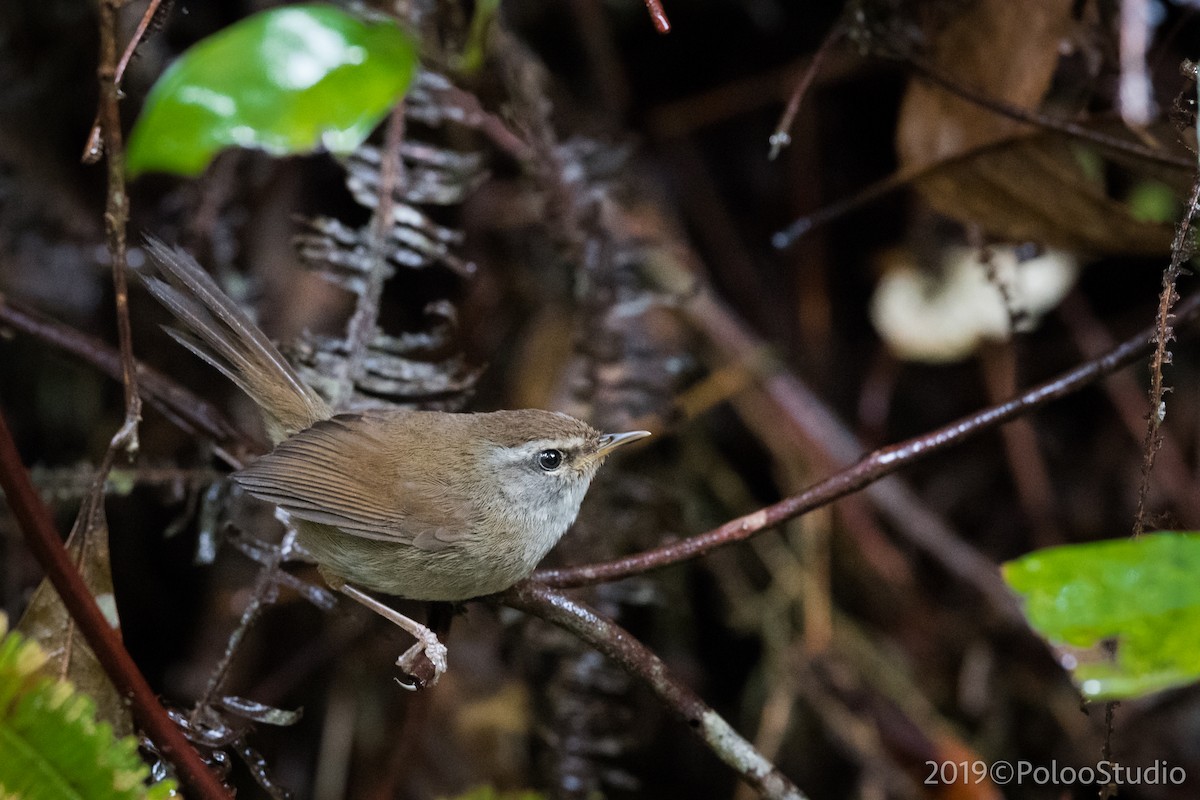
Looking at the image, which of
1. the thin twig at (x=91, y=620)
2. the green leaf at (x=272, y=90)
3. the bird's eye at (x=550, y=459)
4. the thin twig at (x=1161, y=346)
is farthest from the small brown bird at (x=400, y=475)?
the thin twig at (x=1161, y=346)

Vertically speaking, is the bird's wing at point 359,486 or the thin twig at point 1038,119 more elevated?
the thin twig at point 1038,119

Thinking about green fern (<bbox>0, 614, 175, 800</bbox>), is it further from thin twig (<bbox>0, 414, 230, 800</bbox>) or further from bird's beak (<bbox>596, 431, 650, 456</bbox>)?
bird's beak (<bbox>596, 431, 650, 456</bbox>)

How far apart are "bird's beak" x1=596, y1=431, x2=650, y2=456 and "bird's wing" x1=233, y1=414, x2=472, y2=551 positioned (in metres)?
0.43

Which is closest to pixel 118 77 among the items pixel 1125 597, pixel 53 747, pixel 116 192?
pixel 116 192

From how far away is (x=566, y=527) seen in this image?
3.01 meters

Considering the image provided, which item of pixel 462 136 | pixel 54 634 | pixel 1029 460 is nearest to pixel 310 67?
pixel 54 634

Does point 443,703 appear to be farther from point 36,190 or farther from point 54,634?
point 36,190

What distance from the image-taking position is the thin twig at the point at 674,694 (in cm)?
233

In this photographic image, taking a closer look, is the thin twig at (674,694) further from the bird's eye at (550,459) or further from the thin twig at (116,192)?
the thin twig at (116,192)

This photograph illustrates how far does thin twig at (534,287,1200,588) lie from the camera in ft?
7.95

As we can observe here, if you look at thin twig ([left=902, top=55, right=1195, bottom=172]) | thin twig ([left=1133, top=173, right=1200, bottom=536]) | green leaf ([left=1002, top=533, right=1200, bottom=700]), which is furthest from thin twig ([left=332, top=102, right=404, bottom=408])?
green leaf ([left=1002, top=533, right=1200, bottom=700])

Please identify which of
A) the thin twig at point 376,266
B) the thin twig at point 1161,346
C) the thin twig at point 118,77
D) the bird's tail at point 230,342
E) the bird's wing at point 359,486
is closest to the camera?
the thin twig at point 1161,346

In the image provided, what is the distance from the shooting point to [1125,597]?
1349mm

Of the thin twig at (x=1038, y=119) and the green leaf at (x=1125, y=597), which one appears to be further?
the thin twig at (x=1038, y=119)
